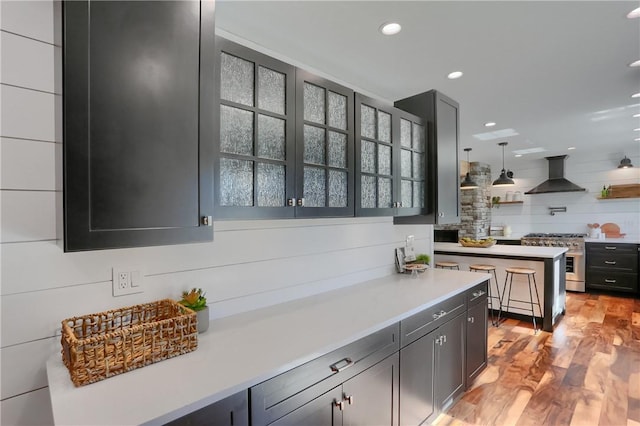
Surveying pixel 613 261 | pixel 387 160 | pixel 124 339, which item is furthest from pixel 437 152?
pixel 613 261

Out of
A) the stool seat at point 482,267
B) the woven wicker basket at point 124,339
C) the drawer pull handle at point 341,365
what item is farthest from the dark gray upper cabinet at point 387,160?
the stool seat at point 482,267

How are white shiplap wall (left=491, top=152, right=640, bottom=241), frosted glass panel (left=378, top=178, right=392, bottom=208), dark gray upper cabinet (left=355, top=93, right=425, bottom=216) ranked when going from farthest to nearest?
white shiplap wall (left=491, top=152, right=640, bottom=241) < frosted glass panel (left=378, top=178, right=392, bottom=208) < dark gray upper cabinet (left=355, top=93, right=425, bottom=216)

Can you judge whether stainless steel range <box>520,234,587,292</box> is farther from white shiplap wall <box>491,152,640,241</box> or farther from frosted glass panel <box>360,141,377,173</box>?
frosted glass panel <box>360,141,377,173</box>

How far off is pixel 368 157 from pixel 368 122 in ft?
0.76

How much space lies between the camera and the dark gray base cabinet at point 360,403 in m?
1.36

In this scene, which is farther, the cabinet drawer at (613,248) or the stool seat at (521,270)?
the cabinet drawer at (613,248)

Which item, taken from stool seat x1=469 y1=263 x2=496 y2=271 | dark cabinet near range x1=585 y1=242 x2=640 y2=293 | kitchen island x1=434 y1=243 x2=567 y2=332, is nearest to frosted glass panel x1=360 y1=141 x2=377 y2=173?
stool seat x1=469 y1=263 x2=496 y2=271

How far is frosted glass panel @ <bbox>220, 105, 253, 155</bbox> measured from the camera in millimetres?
1397

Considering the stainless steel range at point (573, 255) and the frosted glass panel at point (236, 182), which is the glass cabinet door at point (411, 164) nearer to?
the frosted glass panel at point (236, 182)

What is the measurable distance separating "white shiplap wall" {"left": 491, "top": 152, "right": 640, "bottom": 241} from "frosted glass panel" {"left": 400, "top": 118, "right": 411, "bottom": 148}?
5700 millimetres

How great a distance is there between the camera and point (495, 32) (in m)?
2.06

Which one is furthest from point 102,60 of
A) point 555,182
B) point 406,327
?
point 555,182

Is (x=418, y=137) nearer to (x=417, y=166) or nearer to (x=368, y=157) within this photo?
(x=417, y=166)

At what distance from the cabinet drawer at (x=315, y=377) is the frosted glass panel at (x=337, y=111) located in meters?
1.18
